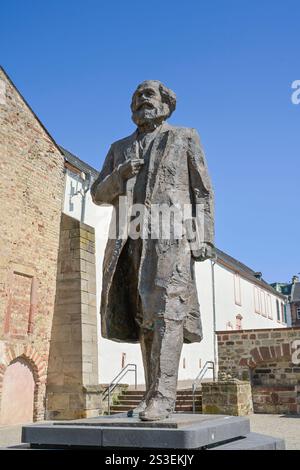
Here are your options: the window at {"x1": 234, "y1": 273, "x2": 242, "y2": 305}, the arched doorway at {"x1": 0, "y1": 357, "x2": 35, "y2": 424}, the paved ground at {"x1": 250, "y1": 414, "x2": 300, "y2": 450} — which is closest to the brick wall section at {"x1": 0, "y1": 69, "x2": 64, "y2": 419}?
the arched doorway at {"x1": 0, "y1": 357, "x2": 35, "y2": 424}

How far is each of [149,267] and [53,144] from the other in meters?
12.5

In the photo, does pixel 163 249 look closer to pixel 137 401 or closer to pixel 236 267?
pixel 137 401

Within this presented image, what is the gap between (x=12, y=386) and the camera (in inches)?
514

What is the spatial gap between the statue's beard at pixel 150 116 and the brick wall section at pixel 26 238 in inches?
375

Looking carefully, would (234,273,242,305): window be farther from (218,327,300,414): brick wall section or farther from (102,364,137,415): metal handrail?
(218,327,300,414): brick wall section

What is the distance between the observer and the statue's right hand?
157 inches

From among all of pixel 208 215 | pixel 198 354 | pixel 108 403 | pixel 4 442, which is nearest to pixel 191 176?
pixel 208 215

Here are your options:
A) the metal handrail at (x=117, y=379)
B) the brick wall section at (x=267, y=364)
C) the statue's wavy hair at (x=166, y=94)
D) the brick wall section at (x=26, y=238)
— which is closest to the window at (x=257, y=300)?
the metal handrail at (x=117, y=379)

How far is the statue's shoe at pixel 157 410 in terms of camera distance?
3165mm

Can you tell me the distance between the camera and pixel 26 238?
547 inches

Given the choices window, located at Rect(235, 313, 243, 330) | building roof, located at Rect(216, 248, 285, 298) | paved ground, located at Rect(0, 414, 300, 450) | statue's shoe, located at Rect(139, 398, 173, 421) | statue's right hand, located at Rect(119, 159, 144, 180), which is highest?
building roof, located at Rect(216, 248, 285, 298)

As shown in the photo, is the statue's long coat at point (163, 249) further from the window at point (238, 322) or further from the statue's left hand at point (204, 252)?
the window at point (238, 322)
